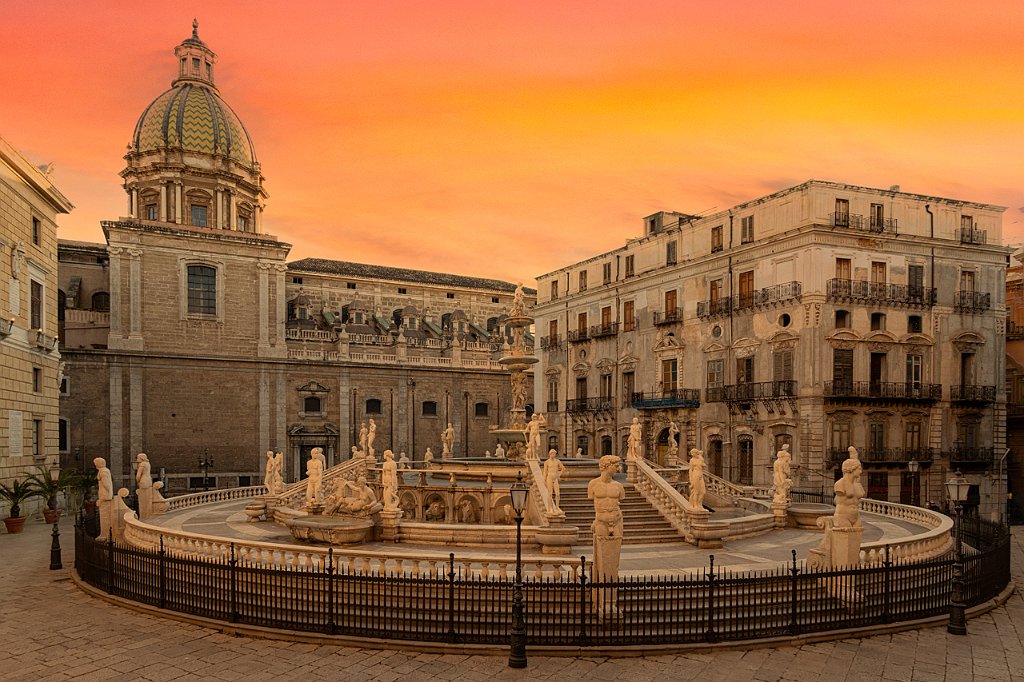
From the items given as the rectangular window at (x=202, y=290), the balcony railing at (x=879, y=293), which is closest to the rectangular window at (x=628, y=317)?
the balcony railing at (x=879, y=293)

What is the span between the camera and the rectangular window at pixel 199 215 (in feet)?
163

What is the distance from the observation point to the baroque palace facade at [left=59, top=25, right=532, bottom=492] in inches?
1719

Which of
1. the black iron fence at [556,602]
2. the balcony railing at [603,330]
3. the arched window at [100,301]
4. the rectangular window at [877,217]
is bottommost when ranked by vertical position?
the black iron fence at [556,602]

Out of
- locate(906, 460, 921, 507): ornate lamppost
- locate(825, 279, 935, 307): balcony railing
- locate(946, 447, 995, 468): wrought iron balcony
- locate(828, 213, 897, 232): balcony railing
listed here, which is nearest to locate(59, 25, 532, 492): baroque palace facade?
locate(825, 279, 935, 307): balcony railing

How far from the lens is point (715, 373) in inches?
1479

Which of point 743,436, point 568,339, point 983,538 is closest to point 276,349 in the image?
point 568,339

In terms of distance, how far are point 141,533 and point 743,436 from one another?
26.3 m

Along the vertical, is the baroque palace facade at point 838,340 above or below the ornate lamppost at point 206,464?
above

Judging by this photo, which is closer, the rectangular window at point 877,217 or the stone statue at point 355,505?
the stone statue at point 355,505

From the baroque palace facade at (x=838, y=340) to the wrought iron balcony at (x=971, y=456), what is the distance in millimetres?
71

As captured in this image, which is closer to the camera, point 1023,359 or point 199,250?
point 1023,359

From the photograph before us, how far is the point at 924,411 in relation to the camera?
114 ft

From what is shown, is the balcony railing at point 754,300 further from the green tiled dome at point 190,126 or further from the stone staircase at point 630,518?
the green tiled dome at point 190,126

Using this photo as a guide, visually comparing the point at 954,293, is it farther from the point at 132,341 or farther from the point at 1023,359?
the point at 132,341
